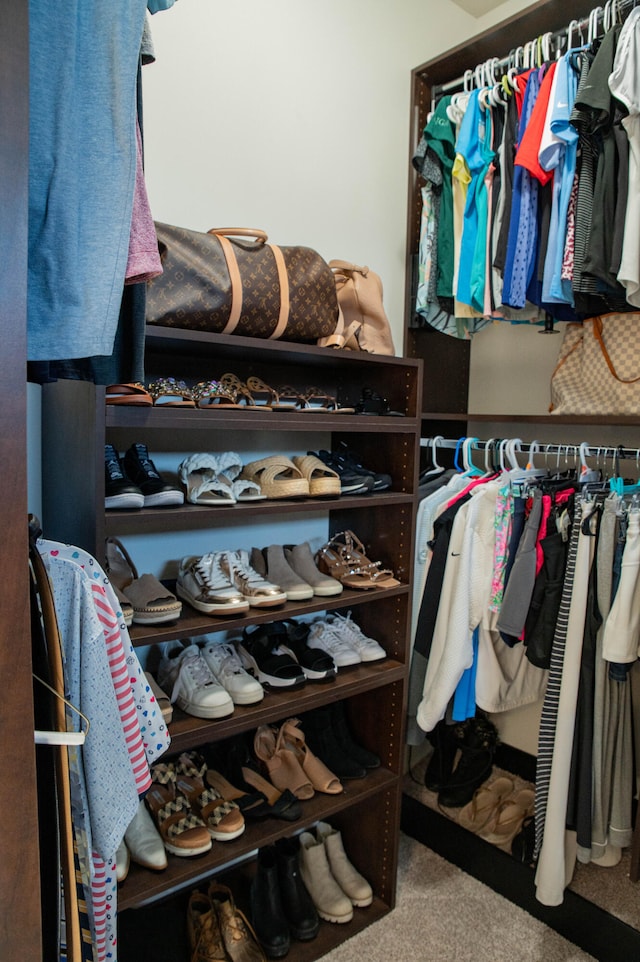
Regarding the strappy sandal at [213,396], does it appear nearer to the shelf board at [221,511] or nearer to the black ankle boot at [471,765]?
the shelf board at [221,511]

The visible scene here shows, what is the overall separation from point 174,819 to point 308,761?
41cm

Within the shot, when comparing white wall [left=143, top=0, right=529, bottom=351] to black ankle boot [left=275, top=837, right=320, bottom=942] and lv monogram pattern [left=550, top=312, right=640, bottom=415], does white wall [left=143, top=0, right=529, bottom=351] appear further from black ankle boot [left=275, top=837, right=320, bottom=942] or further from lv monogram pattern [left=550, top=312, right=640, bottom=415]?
black ankle boot [left=275, top=837, right=320, bottom=942]

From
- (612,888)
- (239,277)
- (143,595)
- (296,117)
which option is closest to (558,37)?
(296,117)

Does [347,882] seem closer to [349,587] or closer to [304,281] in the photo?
[349,587]

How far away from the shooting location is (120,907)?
118 cm

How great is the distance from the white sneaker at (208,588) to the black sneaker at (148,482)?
22cm

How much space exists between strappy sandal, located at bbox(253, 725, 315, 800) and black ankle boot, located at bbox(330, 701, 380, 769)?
171mm

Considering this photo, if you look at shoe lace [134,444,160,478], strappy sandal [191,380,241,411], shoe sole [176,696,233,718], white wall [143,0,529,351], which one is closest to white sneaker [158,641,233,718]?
shoe sole [176,696,233,718]

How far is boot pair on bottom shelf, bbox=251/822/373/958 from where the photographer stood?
152 cm

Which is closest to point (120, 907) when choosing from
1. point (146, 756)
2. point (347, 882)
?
point (146, 756)

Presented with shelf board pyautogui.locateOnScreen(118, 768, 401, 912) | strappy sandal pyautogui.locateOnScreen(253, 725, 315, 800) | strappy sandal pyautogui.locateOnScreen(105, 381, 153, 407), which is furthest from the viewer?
strappy sandal pyautogui.locateOnScreen(253, 725, 315, 800)

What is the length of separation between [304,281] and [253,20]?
86 cm

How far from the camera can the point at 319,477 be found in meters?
1.54

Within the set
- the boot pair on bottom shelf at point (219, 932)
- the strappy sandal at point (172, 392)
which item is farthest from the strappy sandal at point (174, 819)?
the strappy sandal at point (172, 392)
